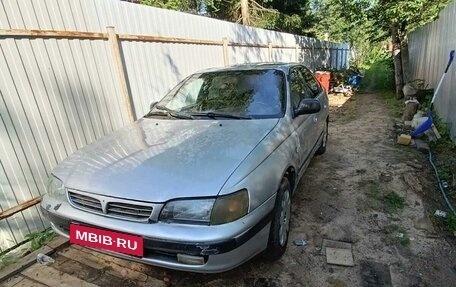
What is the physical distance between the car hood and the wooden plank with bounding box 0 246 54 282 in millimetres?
985

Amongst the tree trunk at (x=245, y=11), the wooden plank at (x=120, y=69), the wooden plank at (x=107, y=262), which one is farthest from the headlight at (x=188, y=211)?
the tree trunk at (x=245, y=11)

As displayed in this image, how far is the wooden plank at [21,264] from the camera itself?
8.84 ft

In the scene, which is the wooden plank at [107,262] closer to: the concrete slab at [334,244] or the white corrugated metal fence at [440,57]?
the concrete slab at [334,244]

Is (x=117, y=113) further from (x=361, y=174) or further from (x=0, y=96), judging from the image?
(x=361, y=174)

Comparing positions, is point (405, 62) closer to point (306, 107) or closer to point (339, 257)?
point (306, 107)

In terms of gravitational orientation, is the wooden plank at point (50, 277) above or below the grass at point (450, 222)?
above

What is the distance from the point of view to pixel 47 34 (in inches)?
131

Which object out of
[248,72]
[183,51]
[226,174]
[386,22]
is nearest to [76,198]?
[226,174]

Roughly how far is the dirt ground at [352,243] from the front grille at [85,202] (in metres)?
0.73

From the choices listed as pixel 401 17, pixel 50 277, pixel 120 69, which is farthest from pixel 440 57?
pixel 50 277

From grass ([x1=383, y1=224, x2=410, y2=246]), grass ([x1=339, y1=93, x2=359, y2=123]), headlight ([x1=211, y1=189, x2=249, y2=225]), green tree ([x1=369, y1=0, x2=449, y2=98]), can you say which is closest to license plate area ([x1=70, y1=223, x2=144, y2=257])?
headlight ([x1=211, y1=189, x2=249, y2=225])

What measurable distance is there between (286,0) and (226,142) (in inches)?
619

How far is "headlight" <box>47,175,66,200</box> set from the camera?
2.39 metres

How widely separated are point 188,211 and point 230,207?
265 mm
